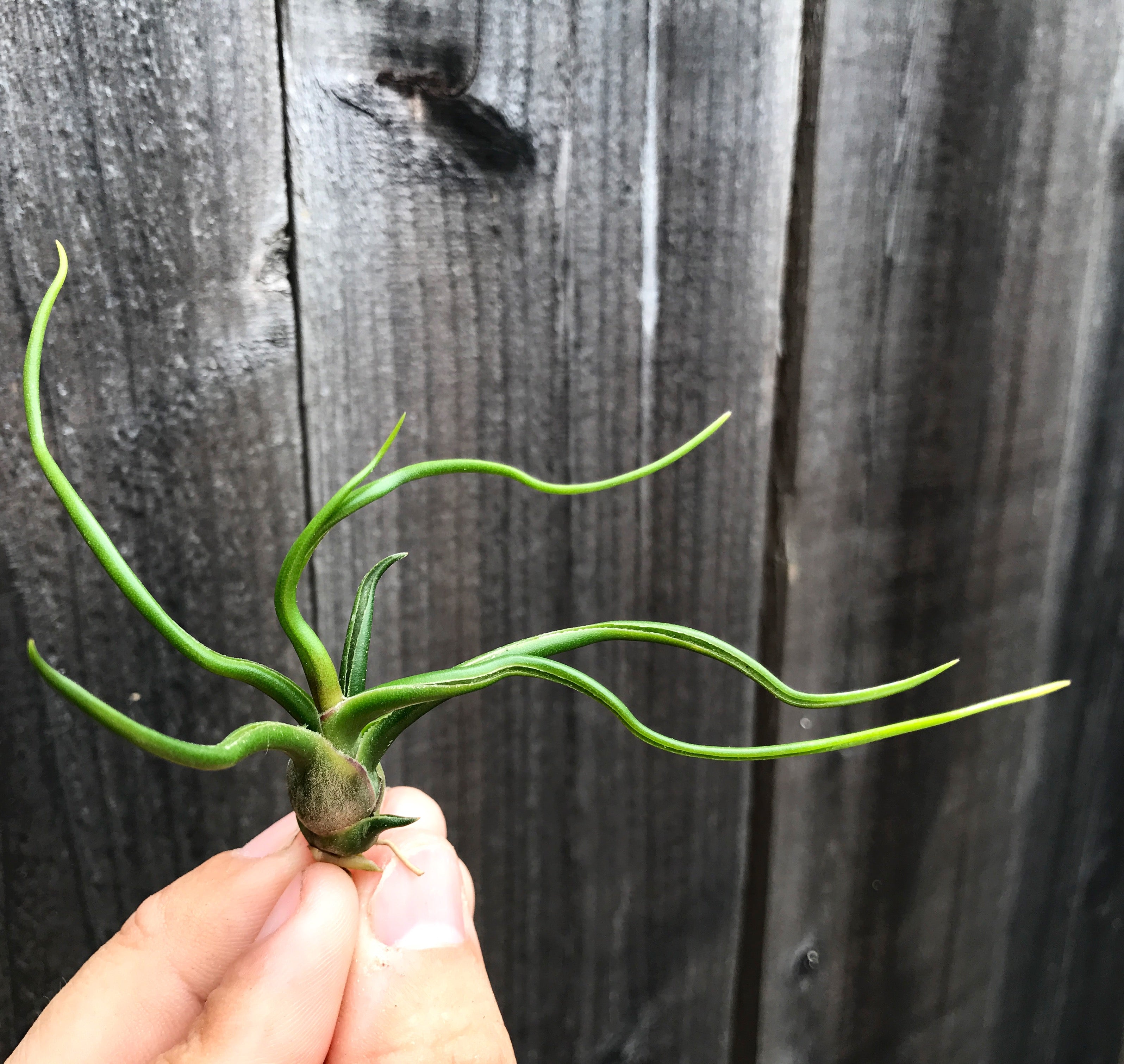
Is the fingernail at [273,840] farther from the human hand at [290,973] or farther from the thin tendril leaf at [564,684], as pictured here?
the thin tendril leaf at [564,684]

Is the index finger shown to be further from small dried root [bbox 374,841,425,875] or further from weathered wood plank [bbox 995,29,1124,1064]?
weathered wood plank [bbox 995,29,1124,1064]

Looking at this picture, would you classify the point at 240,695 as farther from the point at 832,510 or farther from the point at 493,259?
the point at 832,510

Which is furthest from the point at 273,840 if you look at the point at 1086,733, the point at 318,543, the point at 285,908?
the point at 1086,733

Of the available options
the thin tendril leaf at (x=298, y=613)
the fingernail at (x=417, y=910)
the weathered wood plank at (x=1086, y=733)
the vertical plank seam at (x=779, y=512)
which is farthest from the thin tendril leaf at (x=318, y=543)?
the weathered wood plank at (x=1086, y=733)

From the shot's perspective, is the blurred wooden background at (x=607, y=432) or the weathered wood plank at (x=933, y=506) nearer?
the blurred wooden background at (x=607, y=432)

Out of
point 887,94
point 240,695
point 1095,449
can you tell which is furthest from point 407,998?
point 1095,449

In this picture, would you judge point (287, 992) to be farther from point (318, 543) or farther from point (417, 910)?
point (318, 543)

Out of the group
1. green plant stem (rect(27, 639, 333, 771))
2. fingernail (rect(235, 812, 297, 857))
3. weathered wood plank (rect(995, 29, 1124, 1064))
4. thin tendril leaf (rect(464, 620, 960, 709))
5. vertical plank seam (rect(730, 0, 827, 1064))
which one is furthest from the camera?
weathered wood plank (rect(995, 29, 1124, 1064))

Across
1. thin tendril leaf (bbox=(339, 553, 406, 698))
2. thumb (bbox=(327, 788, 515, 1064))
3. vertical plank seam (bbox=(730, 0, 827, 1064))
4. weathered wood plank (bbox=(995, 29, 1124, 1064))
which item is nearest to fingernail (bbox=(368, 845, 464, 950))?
thumb (bbox=(327, 788, 515, 1064))
